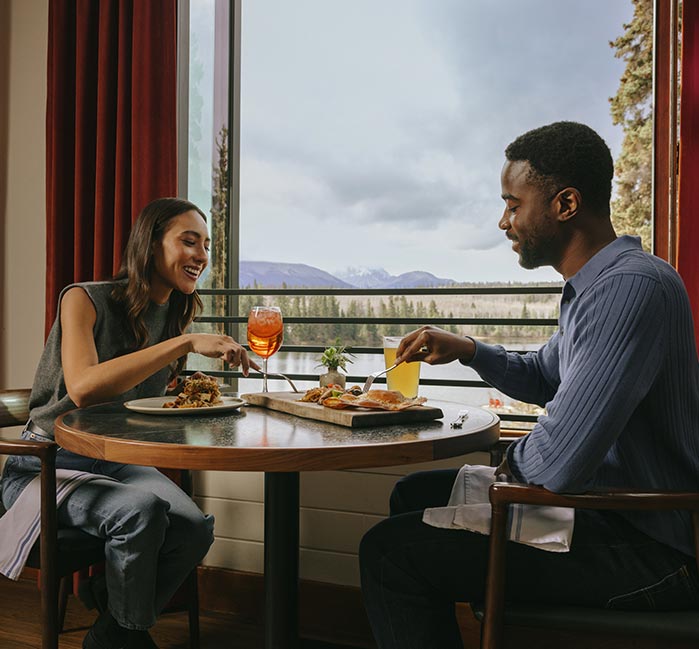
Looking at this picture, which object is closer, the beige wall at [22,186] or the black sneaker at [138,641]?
the black sneaker at [138,641]

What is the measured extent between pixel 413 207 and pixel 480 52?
607 mm

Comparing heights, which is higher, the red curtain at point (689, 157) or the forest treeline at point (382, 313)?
the red curtain at point (689, 157)

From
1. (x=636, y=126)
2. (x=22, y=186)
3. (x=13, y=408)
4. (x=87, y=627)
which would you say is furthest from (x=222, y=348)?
(x=22, y=186)

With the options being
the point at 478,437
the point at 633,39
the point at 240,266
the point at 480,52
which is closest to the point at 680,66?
the point at 633,39

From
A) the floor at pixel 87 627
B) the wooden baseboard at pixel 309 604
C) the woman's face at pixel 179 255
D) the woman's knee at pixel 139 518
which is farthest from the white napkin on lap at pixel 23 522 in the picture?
the wooden baseboard at pixel 309 604

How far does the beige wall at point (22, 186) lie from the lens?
2.89 m

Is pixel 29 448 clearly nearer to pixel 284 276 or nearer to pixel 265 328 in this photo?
pixel 265 328

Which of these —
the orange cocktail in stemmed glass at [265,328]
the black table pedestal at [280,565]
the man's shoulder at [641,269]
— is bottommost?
the black table pedestal at [280,565]

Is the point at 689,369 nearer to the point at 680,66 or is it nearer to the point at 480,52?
the point at 680,66

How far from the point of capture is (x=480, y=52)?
2574 mm

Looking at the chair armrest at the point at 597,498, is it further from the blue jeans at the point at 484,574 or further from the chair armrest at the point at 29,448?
the chair armrest at the point at 29,448

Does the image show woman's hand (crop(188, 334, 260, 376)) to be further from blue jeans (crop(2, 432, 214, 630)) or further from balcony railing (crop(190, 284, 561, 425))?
balcony railing (crop(190, 284, 561, 425))

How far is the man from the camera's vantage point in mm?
1139

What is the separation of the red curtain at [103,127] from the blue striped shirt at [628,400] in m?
1.82
